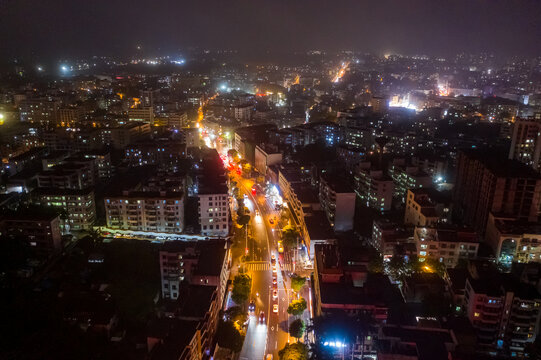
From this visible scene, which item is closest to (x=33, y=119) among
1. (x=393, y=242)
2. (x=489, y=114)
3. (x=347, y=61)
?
(x=393, y=242)

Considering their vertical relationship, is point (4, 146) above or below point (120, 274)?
above

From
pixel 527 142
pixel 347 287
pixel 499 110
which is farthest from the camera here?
pixel 499 110

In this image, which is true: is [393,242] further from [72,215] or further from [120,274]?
[72,215]

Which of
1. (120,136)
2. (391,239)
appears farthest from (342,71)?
(391,239)

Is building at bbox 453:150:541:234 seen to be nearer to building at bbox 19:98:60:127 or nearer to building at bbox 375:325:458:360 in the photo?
building at bbox 375:325:458:360

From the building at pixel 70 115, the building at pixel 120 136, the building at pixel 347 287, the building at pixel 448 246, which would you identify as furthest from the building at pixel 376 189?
the building at pixel 70 115

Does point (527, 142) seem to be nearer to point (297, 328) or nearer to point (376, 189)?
point (376, 189)

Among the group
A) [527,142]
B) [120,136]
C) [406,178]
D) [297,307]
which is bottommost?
[297,307]
